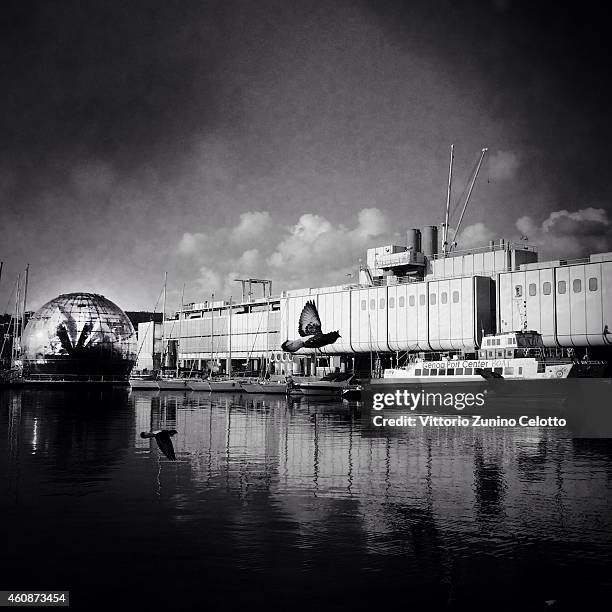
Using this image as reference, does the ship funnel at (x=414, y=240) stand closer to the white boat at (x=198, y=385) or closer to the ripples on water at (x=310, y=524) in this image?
the white boat at (x=198, y=385)

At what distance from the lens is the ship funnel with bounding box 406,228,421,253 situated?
5605 inches

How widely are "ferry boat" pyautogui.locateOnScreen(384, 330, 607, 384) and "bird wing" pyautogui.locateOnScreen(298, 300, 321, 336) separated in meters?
65.4

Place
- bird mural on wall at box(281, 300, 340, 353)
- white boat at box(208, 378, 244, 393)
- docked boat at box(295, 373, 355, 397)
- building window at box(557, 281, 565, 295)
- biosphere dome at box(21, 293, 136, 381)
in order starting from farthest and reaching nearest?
biosphere dome at box(21, 293, 136, 381)
bird mural on wall at box(281, 300, 340, 353)
white boat at box(208, 378, 244, 393)
building window at box(557, 281, 565, 295)
docked boat at box(295, 373, 355, 397)

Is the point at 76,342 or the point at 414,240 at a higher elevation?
the point at 414,240

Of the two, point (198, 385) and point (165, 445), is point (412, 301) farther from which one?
point (165, 445)

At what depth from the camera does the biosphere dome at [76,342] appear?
138 meters

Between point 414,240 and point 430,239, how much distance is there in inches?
168

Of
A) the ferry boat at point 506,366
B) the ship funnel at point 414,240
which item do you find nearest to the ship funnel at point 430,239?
the ship funnel at point 414,240

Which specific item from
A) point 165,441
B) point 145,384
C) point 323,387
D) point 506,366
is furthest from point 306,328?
point 165,441

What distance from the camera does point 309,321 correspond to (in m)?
136

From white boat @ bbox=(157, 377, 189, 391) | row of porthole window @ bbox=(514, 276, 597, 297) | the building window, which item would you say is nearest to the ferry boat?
row of porthole window @ bbox=(514, 276, 597, 297)

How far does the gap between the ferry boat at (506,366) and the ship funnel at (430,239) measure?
7877 centimetres

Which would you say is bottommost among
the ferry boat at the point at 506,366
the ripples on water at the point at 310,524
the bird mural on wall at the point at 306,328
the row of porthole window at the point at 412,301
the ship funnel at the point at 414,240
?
the ripples on water at the point at 310,524

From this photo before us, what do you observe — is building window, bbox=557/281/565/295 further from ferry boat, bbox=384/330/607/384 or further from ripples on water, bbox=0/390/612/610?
ripples on water, bbox=0/390/612/610
